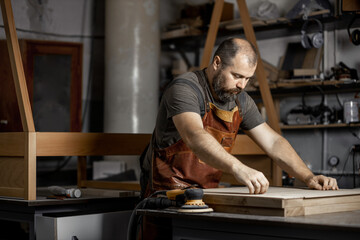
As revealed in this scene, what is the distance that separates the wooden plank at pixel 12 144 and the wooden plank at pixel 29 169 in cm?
6

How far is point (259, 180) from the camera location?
2.09m

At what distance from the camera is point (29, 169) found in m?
3.05

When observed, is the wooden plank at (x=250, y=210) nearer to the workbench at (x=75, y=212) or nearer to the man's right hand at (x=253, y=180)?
the man's right hand at (x=253, y=180)

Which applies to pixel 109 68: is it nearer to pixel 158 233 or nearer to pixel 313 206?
pixel 158 233

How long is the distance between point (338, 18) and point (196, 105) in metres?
3.63

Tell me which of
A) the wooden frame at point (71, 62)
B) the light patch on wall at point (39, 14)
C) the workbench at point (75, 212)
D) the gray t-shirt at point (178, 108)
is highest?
the light patch on wall at point (39, 14)

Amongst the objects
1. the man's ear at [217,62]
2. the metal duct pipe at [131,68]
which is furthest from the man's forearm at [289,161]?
the metal duct pipe at [131,68]

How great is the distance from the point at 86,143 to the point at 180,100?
1142 millimetres

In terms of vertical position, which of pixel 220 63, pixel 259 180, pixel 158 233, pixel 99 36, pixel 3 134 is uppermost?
pixel 99 36

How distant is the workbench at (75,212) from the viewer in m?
2.79

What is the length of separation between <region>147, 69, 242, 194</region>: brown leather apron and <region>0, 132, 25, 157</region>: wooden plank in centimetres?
86

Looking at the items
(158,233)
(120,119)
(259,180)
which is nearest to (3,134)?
(158,233)

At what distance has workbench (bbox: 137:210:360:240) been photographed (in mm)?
1687

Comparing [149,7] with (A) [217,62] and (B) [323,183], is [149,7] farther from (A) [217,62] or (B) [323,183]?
(B) [323,183]
